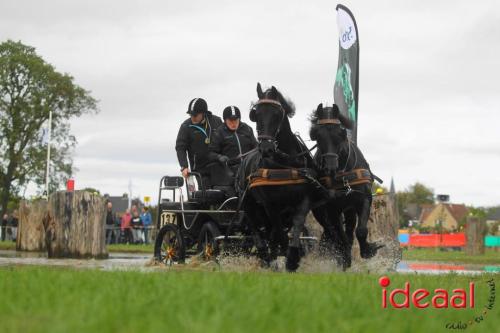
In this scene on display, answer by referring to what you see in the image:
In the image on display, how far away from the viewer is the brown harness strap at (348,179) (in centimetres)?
1205

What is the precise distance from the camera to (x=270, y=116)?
37.5 ft

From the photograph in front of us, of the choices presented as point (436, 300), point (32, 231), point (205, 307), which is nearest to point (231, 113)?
point (436, 300)

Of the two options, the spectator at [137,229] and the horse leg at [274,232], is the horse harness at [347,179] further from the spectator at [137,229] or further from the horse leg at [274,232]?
the spectator at [137,229]

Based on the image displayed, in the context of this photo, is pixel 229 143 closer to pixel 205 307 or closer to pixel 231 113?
pixel 231 113

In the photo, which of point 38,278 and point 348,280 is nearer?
point 38,278

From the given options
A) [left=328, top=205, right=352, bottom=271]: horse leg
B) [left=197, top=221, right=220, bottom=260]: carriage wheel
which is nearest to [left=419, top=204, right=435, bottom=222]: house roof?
[left=197, top=221, right=220, bottom=260]: carriage wheel

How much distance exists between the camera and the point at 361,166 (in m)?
12.6

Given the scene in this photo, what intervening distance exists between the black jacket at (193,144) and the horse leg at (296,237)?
2.56 m

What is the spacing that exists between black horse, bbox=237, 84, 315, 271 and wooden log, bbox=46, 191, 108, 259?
7.54 meters

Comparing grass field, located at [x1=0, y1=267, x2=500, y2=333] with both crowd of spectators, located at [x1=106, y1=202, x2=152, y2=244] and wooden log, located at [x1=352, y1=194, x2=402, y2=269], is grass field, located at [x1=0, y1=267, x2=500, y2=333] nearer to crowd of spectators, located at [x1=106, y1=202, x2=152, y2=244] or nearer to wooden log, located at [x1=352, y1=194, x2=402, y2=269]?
wooden log, located at [x1=352, y1=194, x2=402, y2=269]

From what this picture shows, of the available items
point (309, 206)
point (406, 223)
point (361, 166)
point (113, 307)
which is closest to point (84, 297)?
point (113, 307)

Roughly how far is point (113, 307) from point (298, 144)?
6.71 m

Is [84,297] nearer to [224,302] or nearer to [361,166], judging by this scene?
[224,302]

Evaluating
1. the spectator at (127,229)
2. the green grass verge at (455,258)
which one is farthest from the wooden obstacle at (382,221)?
the spectator at (127,229)
